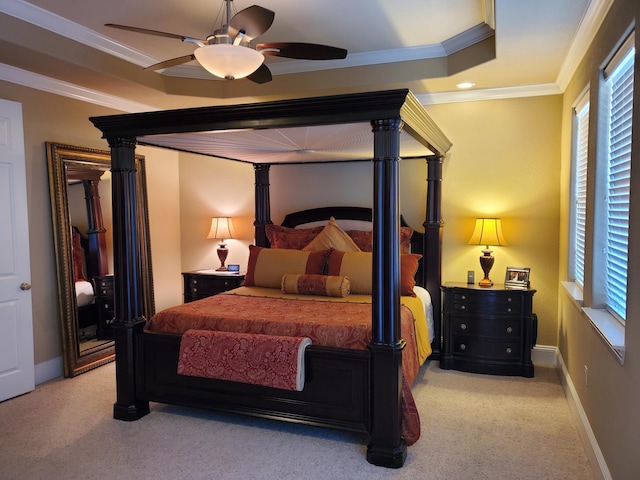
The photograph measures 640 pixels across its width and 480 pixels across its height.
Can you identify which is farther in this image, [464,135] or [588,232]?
[464,135]

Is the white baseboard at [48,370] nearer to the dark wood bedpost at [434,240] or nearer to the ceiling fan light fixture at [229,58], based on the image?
the ceiling fan light fixture at [229,58]

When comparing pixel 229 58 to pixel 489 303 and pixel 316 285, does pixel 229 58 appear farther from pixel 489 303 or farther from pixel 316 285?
pixel 489 303

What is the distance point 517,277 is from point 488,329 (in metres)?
0.57

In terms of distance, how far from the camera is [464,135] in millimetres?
4746

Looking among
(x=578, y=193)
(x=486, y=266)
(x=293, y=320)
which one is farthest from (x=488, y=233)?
(x=293, y=320)

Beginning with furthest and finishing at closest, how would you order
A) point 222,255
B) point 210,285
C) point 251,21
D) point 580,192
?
point 222,255 → point 210,285 → point 580,192 → point 251,21

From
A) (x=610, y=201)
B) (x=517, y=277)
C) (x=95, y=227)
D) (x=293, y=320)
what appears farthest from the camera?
(x=95, y=227)

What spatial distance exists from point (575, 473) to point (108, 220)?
13.7 feet

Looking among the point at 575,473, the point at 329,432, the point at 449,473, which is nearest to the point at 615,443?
the point at 575,473

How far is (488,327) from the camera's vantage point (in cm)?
432

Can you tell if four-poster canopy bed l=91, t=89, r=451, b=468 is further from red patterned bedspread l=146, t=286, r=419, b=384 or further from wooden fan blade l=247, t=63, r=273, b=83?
wooden fan blade l=247, t=63, r=273, b=83

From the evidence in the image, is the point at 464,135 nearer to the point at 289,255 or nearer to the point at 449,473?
the point at 289,255

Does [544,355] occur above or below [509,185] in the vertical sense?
below

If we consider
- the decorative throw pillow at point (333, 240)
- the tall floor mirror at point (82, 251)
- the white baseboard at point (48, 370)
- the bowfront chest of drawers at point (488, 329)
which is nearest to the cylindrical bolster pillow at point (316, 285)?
the decorative throw pillow at point (333, 240)
